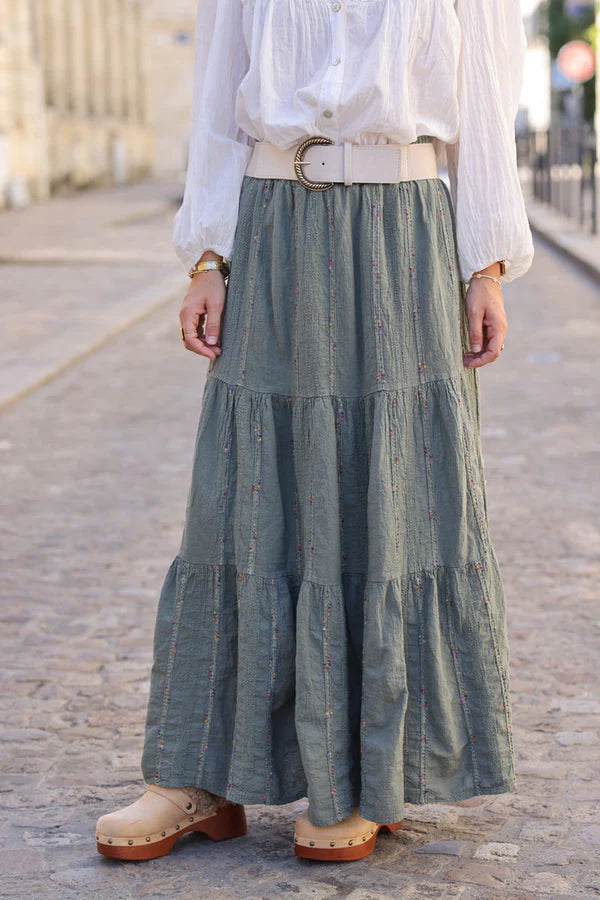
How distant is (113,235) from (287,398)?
55.9ft

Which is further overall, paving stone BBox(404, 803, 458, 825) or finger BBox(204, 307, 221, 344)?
paving stone BBox(404, 803, 458, 825)

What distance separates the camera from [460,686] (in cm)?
248

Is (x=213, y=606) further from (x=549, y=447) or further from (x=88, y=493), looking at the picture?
(x=549, y=447)

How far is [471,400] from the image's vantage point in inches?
99.7

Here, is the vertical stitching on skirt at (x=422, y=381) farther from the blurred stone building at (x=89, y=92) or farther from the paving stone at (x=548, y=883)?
the blurred stone building at (x=89, y=92)

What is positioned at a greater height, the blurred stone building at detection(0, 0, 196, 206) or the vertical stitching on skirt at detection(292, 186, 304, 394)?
the blurred stone building at detection(0, 0, 196, 206)

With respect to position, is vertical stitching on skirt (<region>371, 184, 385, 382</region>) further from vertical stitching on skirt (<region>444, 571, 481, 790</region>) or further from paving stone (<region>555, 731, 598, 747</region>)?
paving stone (<region>555, 731, 598, 747</region>)

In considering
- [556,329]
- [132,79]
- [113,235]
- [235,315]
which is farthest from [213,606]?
[132,79]

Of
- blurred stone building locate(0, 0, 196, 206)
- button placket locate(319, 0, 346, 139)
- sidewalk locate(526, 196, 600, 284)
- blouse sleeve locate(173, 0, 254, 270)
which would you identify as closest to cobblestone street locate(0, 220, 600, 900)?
blouse sleeve locate(173, 0, 254, 270)

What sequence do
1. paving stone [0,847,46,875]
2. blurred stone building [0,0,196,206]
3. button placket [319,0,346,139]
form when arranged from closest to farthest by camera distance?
button placket [319,0,346,139], paving stone [0,847,46,875], blurred stone building [0,0,196,206]

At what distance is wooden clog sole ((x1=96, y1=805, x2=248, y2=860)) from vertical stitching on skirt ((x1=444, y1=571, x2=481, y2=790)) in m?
0.46

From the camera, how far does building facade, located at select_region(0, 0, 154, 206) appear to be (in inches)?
1172

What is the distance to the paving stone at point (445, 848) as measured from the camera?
8.55 feet

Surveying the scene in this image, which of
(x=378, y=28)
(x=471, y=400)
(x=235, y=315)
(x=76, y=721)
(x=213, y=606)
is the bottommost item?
(x=76, y=721)
